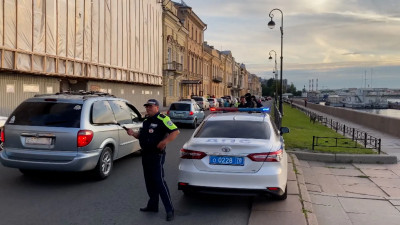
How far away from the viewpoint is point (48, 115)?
6969mm

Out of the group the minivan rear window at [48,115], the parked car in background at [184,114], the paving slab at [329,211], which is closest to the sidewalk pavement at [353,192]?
the paving slab at [329,211]

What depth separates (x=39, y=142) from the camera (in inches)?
267

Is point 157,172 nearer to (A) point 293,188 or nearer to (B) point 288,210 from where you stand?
(B) point 288,210

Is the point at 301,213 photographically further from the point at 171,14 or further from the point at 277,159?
the point at 171,14

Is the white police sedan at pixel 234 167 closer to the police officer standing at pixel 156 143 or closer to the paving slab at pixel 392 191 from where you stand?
the police officer standing at pixel 156 143

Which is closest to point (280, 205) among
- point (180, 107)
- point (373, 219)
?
point (373, 219)

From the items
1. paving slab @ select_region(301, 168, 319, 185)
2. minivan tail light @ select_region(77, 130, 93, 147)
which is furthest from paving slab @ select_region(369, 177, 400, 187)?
minivan tail light @ select_region(77, 130, 93, 147)

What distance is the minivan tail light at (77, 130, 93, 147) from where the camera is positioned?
6.81m

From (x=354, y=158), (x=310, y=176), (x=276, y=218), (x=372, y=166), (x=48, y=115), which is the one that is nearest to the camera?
(x=276, y=218)

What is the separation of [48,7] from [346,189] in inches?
765

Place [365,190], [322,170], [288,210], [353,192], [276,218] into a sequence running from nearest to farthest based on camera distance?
[276,218]
[288,210]
[353,192]
[365,190]
[322,170]

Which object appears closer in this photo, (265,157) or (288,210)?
(265,157)

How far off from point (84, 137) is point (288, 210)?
12.4 feet

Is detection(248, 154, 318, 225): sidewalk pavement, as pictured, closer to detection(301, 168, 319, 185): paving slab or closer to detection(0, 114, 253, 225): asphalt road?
detection(0, 114, 253, 225): asphalt road
